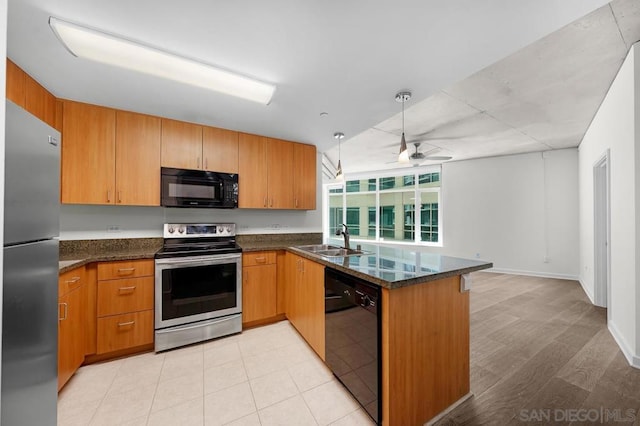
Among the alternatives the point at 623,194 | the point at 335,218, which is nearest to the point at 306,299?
the point at 623,194

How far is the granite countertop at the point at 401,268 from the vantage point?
134 cm

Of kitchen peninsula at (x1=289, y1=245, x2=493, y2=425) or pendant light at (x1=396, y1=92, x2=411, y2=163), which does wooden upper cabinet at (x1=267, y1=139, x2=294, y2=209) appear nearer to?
pendant light at (x1=396, y1=92, x2=411, y2=163)

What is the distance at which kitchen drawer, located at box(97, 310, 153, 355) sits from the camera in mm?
2152

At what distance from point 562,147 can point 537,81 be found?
11.8 feet

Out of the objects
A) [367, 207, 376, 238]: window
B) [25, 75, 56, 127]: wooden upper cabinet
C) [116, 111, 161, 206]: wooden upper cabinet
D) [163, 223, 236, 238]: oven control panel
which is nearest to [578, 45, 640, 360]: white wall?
[163, 223, 236, 238]: oven control panel

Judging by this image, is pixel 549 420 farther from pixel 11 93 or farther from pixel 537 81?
pixel 11 93

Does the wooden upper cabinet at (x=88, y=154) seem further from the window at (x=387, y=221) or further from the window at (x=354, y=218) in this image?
the window at (x=354, y=218)

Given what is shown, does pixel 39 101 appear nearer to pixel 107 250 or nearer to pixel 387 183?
pixel 107 250

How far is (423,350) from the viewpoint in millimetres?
1440

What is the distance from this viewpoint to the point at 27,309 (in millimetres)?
911

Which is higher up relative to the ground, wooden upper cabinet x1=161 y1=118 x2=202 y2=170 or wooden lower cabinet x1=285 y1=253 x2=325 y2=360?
wooden upper cabinet x1=161 y1=118 x2=202 y2=170

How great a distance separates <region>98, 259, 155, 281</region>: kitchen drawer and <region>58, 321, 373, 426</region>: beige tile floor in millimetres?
792

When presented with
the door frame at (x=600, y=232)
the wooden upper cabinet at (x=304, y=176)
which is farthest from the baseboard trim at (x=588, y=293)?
the wooden upper cabinet at (x=304, y=176)

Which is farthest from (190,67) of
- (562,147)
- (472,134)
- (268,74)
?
(562,147)
